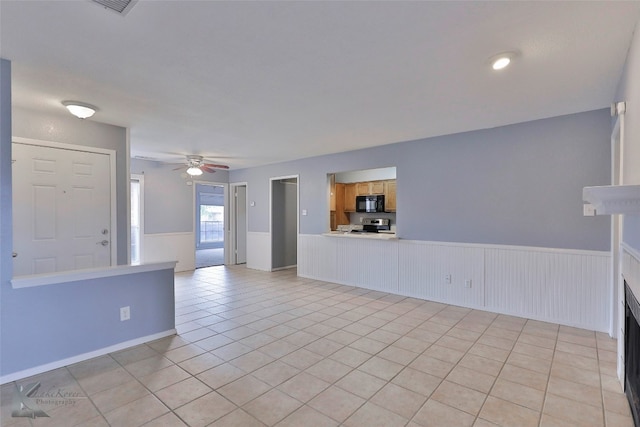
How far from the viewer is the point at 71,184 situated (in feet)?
12.1

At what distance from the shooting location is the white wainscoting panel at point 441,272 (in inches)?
166

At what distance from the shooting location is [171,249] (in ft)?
Answer: 22.9

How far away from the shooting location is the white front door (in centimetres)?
334

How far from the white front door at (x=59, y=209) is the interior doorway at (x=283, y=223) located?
361cm

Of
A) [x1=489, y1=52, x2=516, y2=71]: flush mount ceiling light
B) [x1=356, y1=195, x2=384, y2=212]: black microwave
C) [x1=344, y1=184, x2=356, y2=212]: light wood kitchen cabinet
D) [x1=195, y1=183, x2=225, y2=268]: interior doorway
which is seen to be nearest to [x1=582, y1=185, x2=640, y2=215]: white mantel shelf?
[x1=489, y1=52, x2=516, y2=71]: flush mount ceiling light

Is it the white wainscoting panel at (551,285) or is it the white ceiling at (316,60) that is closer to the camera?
the white ceiling at (316,60)

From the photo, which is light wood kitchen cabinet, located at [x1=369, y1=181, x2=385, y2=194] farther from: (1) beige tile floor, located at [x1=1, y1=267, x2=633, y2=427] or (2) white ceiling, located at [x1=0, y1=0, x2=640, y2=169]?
(1) beige tile floor, located at [x1=1, y1=267, x2=633, y2=427]

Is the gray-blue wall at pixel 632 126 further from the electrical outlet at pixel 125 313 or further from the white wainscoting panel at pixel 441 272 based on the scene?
the electrical outlet at pixel 125 313

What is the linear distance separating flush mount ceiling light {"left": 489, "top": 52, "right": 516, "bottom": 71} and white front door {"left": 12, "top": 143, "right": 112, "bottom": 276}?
4.40m

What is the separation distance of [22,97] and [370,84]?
3.40 m

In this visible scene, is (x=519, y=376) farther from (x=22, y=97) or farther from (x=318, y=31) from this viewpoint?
(x=22, y=97)

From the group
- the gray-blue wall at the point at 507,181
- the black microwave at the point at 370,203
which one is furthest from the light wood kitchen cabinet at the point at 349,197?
the gray-blue wall at the point at 507,181

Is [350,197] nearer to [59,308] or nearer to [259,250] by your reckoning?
[259,250]
